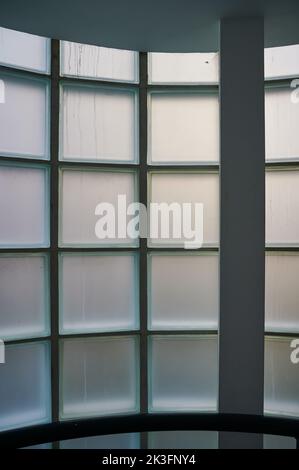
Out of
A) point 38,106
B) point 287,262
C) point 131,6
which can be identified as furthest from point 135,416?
point 131,6

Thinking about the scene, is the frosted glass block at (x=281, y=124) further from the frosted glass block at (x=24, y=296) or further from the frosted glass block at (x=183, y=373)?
the frosted glass block at (x=24, y=296)

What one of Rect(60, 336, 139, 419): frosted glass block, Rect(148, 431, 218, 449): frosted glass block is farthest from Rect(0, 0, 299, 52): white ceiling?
Rect(148, 431, 218, 449): frosted glass block

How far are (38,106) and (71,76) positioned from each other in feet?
2.18

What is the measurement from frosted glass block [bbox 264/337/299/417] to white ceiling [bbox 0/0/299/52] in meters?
4.33

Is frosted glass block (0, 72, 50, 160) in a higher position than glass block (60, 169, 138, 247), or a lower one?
higher

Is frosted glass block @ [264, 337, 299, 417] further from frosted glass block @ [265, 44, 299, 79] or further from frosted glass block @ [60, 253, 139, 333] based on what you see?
frosted glass block @ [265, 44, 299, 79]

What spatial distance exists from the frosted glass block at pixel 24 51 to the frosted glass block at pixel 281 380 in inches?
209

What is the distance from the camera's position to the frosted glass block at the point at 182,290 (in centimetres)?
812

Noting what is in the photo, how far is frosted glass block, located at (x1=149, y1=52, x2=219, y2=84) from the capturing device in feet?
26.5

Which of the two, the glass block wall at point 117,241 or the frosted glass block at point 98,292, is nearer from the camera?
the glass block wall at point 117,241

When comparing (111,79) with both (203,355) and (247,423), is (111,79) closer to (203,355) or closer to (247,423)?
(203,355)

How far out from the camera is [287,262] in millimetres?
7945

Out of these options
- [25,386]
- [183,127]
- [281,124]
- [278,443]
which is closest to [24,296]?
[25,386]

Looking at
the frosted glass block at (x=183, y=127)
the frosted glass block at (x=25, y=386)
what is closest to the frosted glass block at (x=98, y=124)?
the frosted glass block at (x=183, y=127)
